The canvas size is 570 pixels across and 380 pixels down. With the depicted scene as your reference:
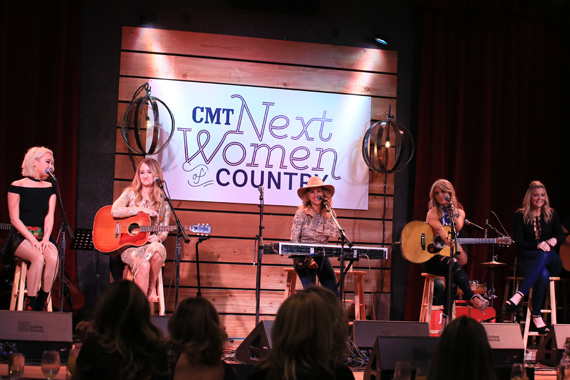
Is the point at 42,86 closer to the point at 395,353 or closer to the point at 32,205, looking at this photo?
the point at 32,205

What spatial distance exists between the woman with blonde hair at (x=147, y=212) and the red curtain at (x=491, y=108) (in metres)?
2.88

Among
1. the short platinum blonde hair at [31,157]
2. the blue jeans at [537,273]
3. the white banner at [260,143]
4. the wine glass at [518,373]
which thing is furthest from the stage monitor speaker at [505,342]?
the short platinum blonde hair at [31,157]

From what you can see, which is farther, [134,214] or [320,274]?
[320,274]

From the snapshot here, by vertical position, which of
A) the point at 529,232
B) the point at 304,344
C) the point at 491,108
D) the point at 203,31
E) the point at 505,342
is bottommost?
the point at 505,342

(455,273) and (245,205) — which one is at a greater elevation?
(245,205)

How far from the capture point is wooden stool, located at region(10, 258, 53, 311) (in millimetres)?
5641

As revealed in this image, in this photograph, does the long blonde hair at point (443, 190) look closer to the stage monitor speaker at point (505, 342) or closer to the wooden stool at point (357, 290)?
the wooden stool at point (357, 290)

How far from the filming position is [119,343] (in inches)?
95.7

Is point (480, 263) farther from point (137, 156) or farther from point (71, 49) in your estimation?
point (71, 49)

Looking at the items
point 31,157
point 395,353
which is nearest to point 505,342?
point 395,353

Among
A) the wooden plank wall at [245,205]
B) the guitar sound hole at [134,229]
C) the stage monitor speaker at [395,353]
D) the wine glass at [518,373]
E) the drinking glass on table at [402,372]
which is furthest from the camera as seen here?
the wooden plank wall at [245,205]

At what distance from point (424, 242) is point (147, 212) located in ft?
9.26

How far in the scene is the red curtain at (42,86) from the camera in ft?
21.6

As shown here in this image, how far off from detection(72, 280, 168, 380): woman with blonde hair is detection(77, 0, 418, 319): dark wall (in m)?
4.49
